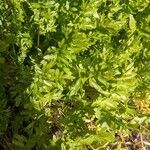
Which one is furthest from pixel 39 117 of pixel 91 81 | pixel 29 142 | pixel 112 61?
pixel 112 61

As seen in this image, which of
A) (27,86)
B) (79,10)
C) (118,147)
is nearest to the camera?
(79,10)

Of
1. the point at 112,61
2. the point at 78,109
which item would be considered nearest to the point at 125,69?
the point at 112,61

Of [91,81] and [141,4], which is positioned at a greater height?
[141,4]

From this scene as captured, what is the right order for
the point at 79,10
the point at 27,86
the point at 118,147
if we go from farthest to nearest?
the point at 118,147 → the point at 27,86 → the point at 79,10

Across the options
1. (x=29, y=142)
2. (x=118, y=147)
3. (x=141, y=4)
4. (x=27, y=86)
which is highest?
(x=141, y=4)

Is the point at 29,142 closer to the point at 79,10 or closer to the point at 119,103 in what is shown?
the point at 119,103

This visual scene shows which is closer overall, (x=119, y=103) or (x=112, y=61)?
(x=112, y=61)
